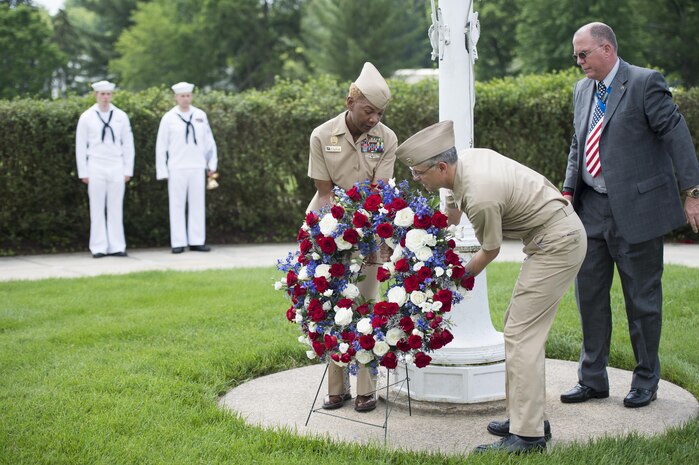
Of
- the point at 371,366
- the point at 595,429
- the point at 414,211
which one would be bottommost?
the point at 595,429

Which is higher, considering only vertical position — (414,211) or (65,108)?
(65,108)

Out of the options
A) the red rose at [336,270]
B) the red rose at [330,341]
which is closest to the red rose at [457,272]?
the red rose at [336,270]

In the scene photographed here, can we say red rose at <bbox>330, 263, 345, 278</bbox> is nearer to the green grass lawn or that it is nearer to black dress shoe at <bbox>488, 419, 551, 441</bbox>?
the green grass lawn

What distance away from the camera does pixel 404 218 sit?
183 inches

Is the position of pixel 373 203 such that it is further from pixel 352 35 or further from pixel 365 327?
pixel 352 35

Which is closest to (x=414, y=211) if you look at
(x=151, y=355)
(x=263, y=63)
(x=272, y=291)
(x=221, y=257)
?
(x=151, y=355)

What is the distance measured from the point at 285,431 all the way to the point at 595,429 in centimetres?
169

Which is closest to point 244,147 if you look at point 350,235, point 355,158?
point 355,158

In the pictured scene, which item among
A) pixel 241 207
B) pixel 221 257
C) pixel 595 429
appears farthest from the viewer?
pixel 241 207

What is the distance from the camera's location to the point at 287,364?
6410mm

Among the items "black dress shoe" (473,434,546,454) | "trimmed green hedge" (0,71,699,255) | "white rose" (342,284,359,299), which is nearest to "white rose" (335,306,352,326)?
"white rose" (342,284,359,299)

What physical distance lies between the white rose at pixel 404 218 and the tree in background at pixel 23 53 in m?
43.7

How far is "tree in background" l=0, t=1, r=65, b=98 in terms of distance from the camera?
45375 mm

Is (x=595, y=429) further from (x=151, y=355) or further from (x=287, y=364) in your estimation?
(x=151, y=355)
